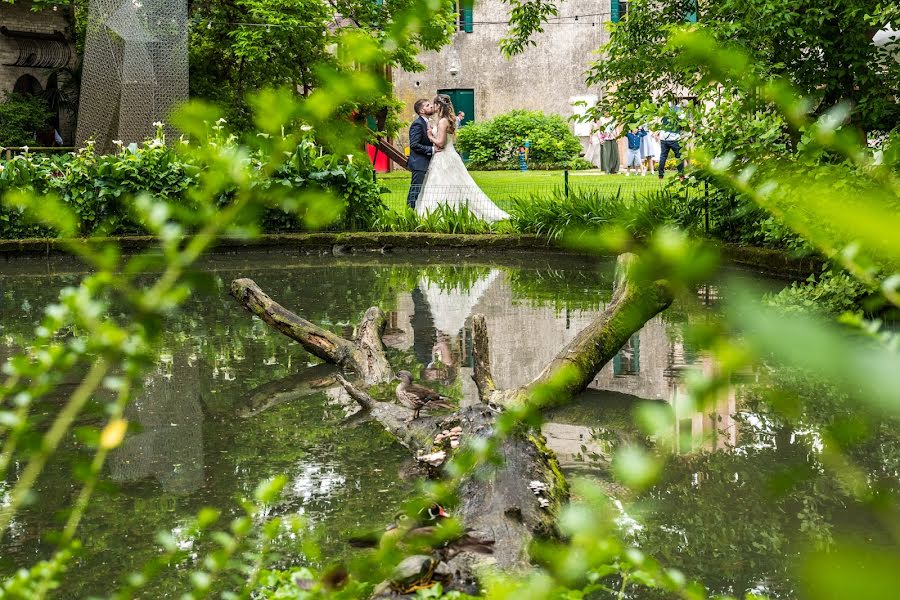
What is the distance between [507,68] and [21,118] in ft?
47.1

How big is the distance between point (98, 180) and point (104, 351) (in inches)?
566

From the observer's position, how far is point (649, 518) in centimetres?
411

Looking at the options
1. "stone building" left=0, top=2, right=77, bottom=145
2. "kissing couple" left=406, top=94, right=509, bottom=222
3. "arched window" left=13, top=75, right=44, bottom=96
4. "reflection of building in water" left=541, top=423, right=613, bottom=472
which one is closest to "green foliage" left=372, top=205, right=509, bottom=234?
"kissing couple" left=406, top=94, right=509, bottom=222

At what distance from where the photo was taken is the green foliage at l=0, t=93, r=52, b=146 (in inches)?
965

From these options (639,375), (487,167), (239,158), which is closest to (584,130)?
(487,167)

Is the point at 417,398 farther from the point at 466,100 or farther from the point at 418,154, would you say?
the point at 466,100

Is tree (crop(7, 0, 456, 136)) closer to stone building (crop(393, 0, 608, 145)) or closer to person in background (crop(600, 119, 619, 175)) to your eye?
person in background (crop(600, 119, 619, 175))

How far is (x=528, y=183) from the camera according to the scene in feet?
74.2

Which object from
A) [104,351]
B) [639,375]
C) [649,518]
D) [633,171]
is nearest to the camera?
[104,351]

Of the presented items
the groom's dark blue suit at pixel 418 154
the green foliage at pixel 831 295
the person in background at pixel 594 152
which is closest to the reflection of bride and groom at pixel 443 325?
the green foliage at pixel 831 295

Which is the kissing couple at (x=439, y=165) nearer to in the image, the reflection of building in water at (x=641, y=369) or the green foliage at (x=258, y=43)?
the green foliage at (x=258, y=43)

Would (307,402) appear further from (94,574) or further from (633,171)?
(633,171)

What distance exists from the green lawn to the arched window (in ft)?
33.2

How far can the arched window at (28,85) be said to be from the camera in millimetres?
28336
